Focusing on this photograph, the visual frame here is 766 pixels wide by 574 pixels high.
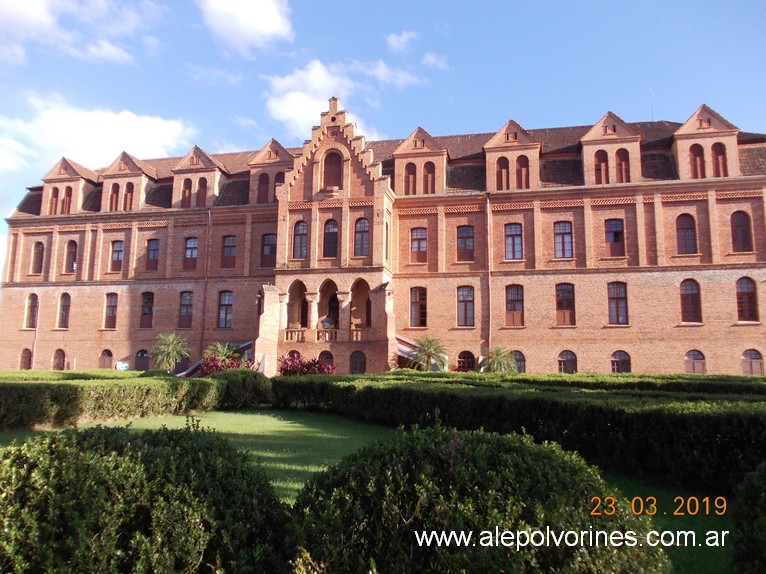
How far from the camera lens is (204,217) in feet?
107

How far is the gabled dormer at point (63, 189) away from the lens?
115 feet

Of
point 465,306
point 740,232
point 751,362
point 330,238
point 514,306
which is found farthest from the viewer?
point 330,238

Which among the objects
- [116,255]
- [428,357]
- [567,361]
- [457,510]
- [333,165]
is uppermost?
[333,165]

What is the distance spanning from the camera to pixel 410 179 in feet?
99.8

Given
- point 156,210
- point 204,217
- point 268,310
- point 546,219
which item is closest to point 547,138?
point 546,219

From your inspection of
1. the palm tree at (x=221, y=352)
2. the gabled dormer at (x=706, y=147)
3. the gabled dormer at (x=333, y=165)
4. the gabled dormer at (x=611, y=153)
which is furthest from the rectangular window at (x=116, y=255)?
the gabled dormer at (x=706, y=147)

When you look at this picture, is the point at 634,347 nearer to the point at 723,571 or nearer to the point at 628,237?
the point at 628,237

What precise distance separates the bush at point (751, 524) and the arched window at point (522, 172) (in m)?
26.6

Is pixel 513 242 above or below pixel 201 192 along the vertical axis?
below

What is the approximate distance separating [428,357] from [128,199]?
2263 centimetres

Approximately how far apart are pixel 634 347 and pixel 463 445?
26.0 metres

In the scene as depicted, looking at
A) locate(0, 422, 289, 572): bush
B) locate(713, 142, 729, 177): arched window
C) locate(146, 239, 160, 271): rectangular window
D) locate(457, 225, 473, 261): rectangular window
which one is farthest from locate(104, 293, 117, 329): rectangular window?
locate(713, 142, 729, 177): arched window

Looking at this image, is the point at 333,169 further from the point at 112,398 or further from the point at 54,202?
the point at 54,202

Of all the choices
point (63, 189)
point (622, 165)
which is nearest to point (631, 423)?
point (622, 165)
